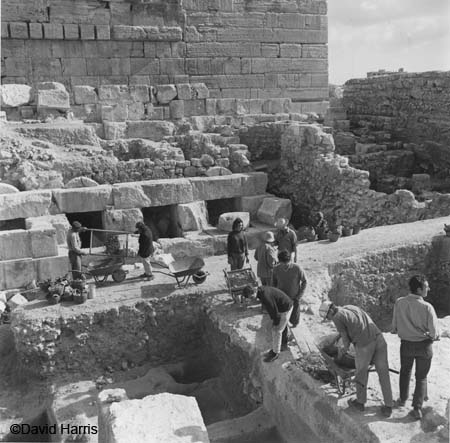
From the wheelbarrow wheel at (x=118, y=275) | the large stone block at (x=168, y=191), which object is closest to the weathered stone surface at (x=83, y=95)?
the large stone block at (x=168, y=191)

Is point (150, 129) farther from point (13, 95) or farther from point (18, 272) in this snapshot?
point (18, 272)

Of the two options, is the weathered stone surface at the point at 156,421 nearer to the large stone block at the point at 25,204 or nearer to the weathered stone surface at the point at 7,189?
the large stone block at the point at 25,204

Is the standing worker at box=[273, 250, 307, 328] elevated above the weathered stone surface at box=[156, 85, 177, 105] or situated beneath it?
situated beneath

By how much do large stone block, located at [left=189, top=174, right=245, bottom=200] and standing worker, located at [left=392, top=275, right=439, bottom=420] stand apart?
7935mm

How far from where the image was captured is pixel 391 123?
18.9 metres

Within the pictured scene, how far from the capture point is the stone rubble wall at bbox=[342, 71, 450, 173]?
16812mm

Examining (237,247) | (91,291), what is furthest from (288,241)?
(91,291)

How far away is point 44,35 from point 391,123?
11579 mm

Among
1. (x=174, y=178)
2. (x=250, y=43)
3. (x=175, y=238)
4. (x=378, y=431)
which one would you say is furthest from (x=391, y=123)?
(x=378, y=431)

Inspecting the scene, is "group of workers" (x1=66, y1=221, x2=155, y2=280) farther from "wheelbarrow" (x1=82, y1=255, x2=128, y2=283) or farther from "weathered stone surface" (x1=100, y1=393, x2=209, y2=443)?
"weathered stone surface" (x1=100, y1=393, x2=209, y2=443)

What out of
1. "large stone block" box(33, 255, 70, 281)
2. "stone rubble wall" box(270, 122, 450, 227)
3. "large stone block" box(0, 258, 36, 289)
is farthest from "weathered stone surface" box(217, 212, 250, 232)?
"large stone block" box(0, 258, 36, 289)

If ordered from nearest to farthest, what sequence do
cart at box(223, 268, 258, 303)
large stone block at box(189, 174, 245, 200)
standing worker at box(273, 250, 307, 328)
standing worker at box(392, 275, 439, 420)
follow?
standing worker at box(392, 275, 439, 420) → standing worker at box(273, 250, 307, 328) → cart at box(223, 268, 258, 303) → large stone block at box(189, 174, 245, 200)

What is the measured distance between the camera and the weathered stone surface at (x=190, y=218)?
12625mm

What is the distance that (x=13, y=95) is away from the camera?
1506 cm
